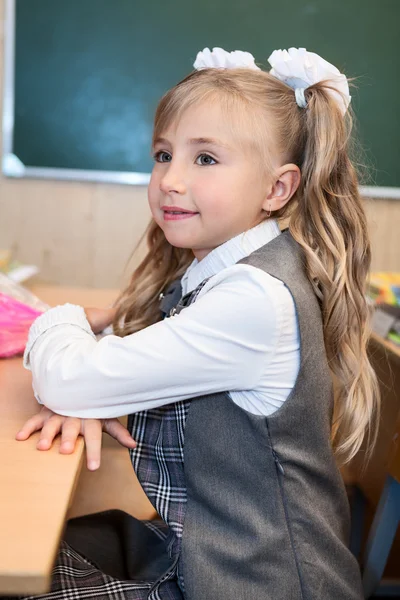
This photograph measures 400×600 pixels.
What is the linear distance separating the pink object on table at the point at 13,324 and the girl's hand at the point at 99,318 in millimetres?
101

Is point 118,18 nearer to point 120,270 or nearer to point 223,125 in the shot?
point 120,270

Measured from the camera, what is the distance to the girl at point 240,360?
912 millimetres

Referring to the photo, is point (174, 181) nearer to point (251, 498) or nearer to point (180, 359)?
point (180, 359)

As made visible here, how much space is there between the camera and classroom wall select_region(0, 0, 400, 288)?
2527 millimetres

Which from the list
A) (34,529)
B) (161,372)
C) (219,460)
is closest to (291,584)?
(219,460)

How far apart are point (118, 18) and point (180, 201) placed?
62.1 inches

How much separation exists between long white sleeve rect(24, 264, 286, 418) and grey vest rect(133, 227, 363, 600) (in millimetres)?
49

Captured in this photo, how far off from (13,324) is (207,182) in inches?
18.2

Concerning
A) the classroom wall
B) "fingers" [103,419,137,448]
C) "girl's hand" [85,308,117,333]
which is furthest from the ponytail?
the classroom wall

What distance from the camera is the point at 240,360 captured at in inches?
36.5

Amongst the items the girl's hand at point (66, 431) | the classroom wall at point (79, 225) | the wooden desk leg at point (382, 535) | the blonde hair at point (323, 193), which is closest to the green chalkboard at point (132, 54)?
the classroom wall at point (79, 225)

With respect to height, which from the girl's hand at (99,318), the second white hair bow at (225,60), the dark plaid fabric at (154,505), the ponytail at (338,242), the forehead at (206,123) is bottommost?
the dark plaid fabric at (154,505)

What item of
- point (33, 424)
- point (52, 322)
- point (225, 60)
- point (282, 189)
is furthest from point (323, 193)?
point (33, 424)

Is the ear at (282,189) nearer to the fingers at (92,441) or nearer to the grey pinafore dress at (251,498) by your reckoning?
the grey pinafore dress at (251,498)
